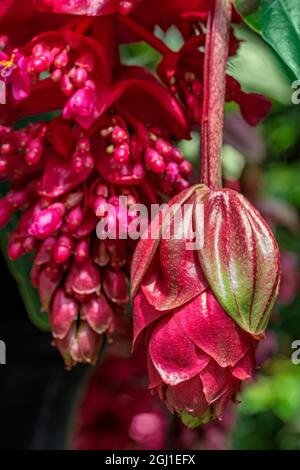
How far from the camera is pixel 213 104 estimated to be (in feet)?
2.20

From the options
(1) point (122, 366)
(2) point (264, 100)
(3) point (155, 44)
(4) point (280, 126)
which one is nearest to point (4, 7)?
(3) point (155, 44)

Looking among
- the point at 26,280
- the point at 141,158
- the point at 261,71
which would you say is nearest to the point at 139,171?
the point at 141,158

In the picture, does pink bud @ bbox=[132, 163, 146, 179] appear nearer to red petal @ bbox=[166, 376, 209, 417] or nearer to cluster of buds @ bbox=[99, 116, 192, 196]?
cluster of buds @ bbox=[99, 116, 192, 196]

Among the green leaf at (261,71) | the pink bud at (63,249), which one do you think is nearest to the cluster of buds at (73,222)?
the pink bud at (63,249)

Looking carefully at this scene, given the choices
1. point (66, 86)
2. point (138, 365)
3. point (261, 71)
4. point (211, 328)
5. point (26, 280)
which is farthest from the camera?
point (138, 365)

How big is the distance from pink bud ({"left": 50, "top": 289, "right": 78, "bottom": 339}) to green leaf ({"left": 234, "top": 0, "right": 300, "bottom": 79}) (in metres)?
0.26

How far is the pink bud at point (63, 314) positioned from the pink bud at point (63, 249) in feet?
0.12

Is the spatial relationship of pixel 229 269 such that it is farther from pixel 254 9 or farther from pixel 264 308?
pixel 254 9

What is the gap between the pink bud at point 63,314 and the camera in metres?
0.77

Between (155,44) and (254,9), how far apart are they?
0.08 meters

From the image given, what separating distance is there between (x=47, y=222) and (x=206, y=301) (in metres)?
0.17

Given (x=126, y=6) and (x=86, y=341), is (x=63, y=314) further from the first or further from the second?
(x=126, y=6)

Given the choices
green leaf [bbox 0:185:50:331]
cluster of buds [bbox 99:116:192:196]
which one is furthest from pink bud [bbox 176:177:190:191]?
green leaf [bbox 0:185:50:331]

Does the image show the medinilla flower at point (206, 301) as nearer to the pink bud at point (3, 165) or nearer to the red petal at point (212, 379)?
the red petal at point (212, 379)
